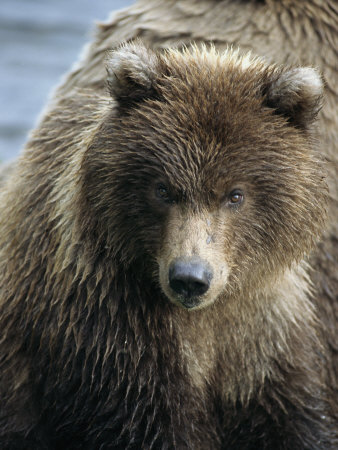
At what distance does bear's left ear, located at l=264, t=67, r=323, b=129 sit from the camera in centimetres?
609

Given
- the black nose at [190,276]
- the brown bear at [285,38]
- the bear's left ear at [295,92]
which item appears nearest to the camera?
the black nose at [190,276]

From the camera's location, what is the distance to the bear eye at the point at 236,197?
19.9 ft

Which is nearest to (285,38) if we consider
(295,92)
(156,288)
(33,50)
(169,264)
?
(295,92)

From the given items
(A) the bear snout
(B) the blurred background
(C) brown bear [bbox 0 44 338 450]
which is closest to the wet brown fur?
(C) brown bear [bbox 0 44 338 450]

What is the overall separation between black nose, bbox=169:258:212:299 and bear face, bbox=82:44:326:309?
8 cm

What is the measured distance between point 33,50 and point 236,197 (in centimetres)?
1326

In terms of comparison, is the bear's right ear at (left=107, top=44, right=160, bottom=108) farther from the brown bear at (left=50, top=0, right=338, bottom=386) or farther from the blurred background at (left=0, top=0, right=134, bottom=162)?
the blurred background at (left=0, top=0, right=134, bottom=162)

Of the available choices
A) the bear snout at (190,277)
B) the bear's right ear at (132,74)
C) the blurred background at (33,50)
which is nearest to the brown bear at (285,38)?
the bear's right ear at (132,74)

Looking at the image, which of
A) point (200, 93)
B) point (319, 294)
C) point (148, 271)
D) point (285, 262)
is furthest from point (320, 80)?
point (319, 294)

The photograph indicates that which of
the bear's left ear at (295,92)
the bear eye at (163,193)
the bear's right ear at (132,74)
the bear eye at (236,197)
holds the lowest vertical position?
the bear eye at (163,193)

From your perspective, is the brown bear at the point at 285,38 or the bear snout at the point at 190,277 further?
the brown bear at the point at 285,38

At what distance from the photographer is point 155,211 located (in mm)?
6086

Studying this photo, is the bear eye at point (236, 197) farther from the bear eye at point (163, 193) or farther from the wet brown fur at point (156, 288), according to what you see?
the bear eye at point (163, 193)

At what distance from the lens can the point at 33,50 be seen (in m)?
18.7
